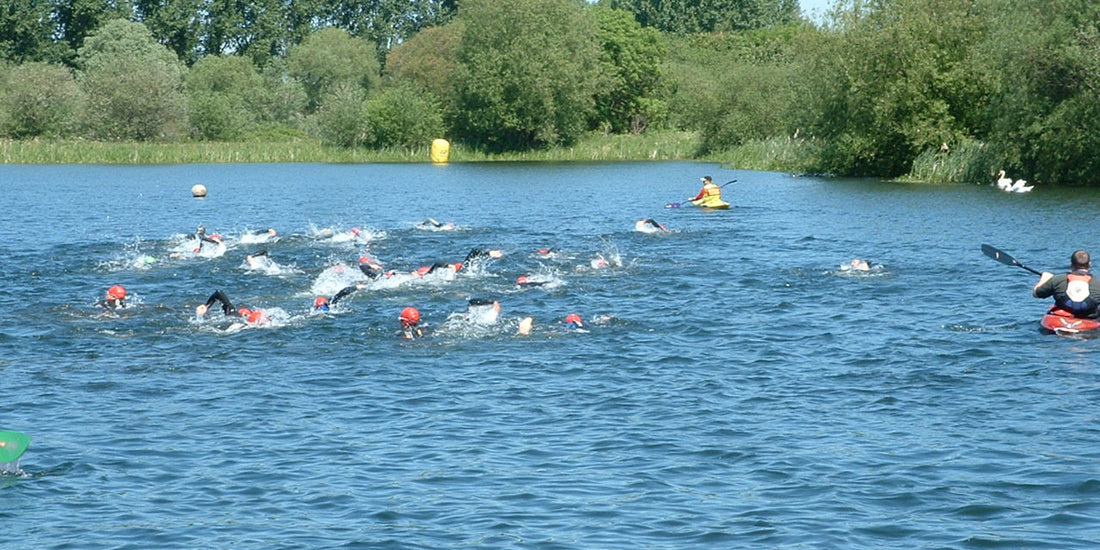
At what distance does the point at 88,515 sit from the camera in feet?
41.6

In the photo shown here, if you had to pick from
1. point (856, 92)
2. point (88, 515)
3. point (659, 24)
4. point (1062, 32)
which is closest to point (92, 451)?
point (88, 515)

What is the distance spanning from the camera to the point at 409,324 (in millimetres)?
21312

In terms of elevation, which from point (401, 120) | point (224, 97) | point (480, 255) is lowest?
point (480, 255)

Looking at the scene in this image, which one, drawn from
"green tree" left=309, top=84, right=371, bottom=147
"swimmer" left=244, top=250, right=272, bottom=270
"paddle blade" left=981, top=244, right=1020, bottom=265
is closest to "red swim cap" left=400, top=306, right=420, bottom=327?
"swimmer" left=244, top=250, right=272, bottom=270

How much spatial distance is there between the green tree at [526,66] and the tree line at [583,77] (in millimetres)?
153

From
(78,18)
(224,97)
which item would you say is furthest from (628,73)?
(78,18)

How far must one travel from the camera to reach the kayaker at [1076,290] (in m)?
20.3

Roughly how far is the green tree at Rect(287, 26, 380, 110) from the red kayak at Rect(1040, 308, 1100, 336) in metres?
95.9

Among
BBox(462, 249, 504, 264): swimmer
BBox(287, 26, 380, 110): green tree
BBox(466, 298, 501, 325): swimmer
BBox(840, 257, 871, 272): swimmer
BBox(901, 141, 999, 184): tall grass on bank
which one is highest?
BBox(287, 26, 380, 110): green tree

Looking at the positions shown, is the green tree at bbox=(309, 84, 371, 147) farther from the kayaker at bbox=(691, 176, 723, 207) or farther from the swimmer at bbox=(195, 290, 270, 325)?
the swimmer at bbox=(195, 290, 270, 325)

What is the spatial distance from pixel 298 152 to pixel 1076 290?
76.4m

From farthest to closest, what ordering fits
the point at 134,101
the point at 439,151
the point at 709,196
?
the point at 439,151
the point at 134,101
the point at 709,196

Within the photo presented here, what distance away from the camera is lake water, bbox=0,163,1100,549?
1248 cm

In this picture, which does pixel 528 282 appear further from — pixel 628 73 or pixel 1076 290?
pixel 628 73
